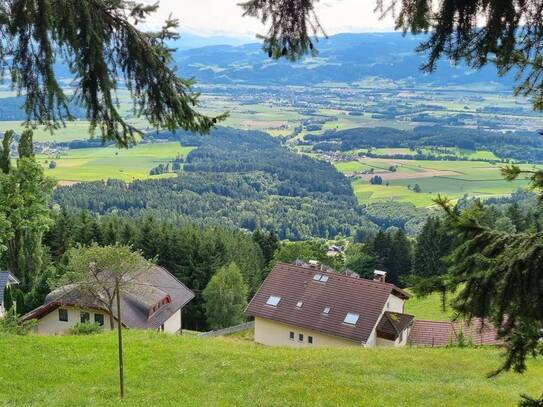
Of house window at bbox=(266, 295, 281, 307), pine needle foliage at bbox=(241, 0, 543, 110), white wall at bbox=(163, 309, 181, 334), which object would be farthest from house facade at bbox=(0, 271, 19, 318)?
pine needle foliage at bbox=(241, 0, 543, 110)

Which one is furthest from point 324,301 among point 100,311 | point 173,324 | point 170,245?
A: point 170,245

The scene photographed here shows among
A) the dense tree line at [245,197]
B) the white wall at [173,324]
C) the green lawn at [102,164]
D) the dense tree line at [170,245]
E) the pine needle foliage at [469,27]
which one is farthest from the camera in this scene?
the green lawn at [102,164]

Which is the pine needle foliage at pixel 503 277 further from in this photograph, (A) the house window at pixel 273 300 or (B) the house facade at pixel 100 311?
Result: (A) the house window at pixel 273 300

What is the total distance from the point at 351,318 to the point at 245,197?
5136 inches

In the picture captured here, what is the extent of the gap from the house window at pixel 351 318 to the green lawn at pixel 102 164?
116065mm

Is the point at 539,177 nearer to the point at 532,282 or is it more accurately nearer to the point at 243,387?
the point at 532,282

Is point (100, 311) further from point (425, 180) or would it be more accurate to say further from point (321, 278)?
point (425, 180)

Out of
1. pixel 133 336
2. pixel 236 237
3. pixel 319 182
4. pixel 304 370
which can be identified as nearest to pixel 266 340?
pixel 133 336

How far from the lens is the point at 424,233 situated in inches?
2083

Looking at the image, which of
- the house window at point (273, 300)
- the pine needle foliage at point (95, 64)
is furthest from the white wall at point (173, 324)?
the pine needle foliage at point (95, 64)

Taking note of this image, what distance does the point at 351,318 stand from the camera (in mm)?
27719

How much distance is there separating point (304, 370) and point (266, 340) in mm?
14781

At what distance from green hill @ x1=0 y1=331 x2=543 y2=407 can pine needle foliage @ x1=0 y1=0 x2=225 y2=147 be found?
8.62 metres

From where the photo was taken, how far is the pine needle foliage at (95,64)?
455 cm
